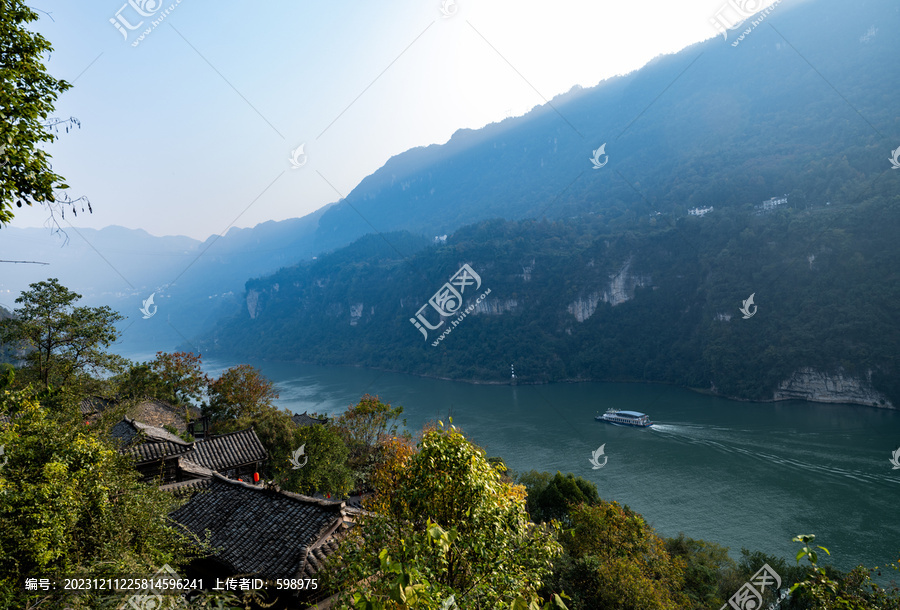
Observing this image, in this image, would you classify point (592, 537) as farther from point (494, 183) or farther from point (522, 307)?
point (494, 183)

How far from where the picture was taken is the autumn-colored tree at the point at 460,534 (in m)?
3.86

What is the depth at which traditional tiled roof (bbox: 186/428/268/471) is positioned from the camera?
555 inches

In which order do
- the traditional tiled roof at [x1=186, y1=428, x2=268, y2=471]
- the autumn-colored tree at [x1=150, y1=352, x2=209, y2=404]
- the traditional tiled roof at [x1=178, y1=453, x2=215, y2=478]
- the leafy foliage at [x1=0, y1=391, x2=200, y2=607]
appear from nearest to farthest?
the leafy foliage at [x1=0, y1=391, x2=200, y2=607] < the traditional tiled roof at [x1=178, y1=453, x2=215, y2=478] < the traditional tiled roof at [x1=186, y1=428, x2=268, y2=471] < the autumn-colored tree at [x1=150, y1=352, x2=209, y2=404]

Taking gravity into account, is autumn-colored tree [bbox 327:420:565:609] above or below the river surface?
above

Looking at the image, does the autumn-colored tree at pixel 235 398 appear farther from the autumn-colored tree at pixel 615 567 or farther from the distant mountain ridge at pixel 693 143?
the autumn-colored tree at pixel 615 567

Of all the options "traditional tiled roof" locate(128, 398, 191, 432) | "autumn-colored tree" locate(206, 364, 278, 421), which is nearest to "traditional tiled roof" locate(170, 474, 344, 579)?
"traditional tiled roof" locate(128, 398, 191, 432)

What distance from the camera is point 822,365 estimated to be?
144 ft

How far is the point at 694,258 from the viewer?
70125 mm

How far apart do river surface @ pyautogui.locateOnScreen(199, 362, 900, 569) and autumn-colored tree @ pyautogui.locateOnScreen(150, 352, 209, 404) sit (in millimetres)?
17681

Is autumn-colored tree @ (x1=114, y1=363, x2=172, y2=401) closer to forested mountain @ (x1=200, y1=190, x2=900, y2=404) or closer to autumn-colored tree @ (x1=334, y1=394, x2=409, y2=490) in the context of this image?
autumn-colored tree @ (x1=334, y1=394, x2=409, y2=490)

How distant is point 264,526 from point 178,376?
20037mm

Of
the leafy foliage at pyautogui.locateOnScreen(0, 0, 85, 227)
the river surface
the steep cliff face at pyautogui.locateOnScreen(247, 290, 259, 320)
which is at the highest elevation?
the steep cliff face at pyautogui.locateOnScreen(247, 290, 259, 320)

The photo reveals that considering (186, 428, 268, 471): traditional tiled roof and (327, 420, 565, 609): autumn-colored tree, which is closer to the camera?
(327, 420, 565, 609): autumn-colored tree

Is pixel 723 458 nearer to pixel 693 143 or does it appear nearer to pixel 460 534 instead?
pixel 460 534
